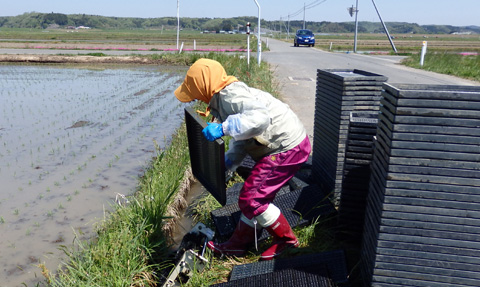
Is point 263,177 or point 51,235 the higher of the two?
point 263,177

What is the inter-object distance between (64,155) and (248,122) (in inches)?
203

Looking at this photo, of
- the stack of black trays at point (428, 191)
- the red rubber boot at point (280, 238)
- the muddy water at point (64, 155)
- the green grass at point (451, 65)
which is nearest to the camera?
the stack of black trays at point (428, 191)

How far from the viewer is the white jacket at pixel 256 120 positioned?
105 inches

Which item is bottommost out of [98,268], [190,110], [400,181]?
[98,268]

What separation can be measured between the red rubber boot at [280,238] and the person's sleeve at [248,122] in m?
0.73

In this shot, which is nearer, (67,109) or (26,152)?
(26,152)

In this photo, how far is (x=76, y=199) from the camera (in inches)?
206

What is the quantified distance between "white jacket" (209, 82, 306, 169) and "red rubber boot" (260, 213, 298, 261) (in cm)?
50

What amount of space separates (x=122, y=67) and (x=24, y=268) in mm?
18400

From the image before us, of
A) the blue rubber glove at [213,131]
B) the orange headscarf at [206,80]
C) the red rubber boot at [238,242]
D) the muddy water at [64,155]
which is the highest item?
the orange headscarf at [206,80]

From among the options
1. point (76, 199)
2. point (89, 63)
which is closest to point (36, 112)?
point (76, 199)

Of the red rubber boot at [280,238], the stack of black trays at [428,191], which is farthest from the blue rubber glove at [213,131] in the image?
the stack of black trays at [428,191]

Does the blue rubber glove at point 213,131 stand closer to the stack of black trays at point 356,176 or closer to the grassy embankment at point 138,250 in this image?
the grassy embankment at point 138,250

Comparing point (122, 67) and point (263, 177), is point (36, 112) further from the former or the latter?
point (122, 67)
